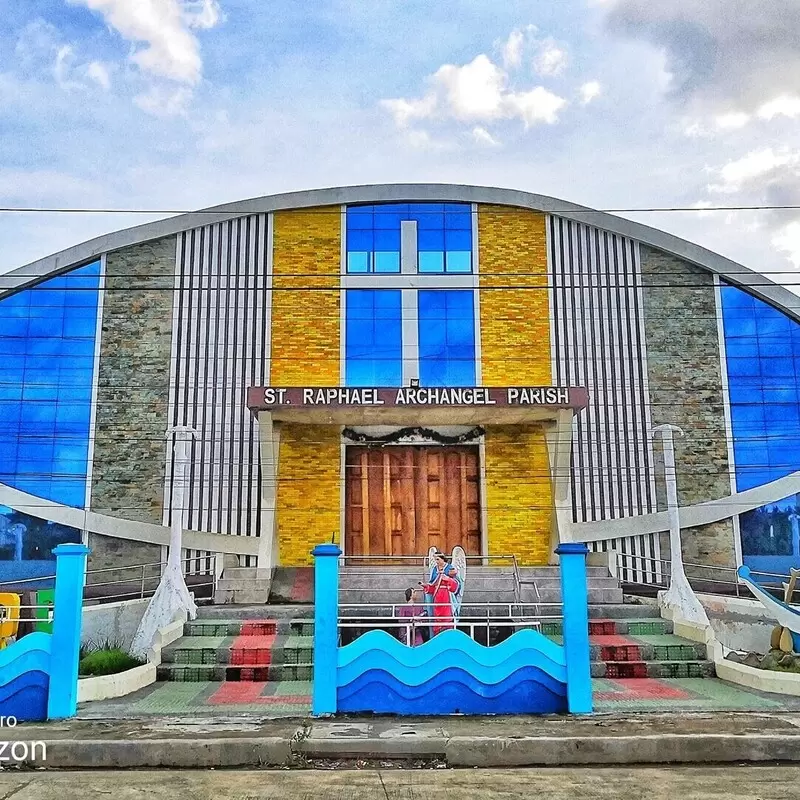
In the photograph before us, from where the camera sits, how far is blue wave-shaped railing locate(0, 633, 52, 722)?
8375 mm

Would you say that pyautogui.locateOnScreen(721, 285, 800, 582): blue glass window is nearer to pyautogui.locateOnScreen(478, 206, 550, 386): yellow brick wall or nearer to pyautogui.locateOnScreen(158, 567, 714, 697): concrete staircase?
pyautogui.locateOnScreen(478, 206, 550, 386): yellow brick wall

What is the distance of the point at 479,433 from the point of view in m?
16.5

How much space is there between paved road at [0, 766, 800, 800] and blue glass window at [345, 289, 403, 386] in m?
10.5

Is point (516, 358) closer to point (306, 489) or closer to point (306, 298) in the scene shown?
point (306, 298)

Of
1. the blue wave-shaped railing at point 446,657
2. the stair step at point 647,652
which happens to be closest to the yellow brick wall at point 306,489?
the stair step at point 647,652

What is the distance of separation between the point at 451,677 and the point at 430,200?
11454mm

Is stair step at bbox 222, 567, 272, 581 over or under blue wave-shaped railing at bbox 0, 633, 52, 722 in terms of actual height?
over

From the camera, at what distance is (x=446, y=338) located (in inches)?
→ 669

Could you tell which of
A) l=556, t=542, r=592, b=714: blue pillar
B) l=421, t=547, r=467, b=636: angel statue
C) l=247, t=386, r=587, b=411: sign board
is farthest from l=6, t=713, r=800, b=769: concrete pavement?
l=247, t=386, r=587, b=411: sign board

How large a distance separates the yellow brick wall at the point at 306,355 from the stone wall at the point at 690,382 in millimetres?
6670

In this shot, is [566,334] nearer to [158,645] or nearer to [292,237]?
[292,237]

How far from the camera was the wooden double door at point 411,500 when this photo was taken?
1617cm

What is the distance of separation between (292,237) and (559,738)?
1266 cm

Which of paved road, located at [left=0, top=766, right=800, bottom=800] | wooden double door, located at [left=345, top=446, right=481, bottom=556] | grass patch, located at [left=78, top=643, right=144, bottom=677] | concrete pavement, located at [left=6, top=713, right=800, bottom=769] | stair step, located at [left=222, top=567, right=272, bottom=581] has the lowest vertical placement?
paved road, located at [left=0, top=766, right=800, bottom=800]
